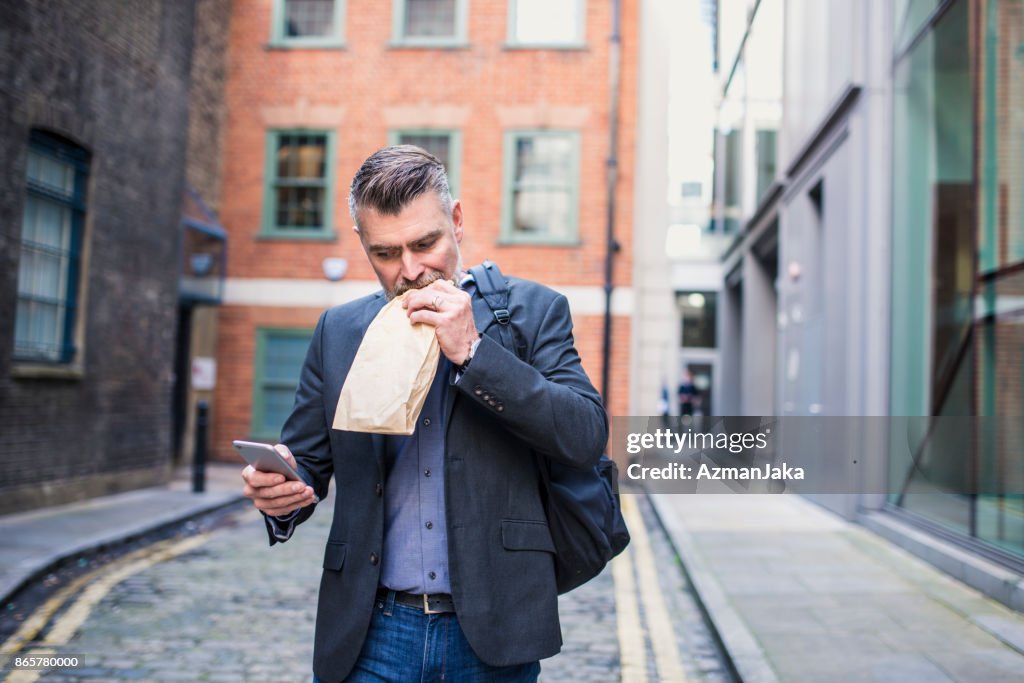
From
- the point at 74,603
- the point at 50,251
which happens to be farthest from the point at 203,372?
the point at 74,603

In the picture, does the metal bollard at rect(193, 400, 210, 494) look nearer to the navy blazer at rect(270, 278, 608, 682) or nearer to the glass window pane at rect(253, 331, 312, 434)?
the glass window pane at rect(253, 331, 312, 434)

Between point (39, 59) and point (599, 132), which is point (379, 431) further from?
point (599, 132)

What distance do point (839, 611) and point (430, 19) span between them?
13.4 metres

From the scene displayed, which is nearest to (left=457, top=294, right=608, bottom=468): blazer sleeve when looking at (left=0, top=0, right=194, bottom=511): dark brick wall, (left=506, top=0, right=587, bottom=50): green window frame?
(left=0, top=0, right=194, bottom=511): dark brick wall

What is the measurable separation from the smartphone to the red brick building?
14296mm

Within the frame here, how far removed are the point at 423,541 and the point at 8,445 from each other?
8994mm

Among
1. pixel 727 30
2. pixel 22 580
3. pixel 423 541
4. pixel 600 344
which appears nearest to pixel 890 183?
pixel 600 344

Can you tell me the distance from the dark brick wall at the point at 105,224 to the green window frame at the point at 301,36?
3708 mm

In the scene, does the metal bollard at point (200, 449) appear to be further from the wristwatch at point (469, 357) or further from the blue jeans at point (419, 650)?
the wristwatch at point (469, 357)

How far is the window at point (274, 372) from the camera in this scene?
17.3 m

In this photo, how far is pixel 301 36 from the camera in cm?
1753

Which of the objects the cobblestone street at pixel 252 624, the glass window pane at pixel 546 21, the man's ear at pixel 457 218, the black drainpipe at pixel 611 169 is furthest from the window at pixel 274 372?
the man's ear at pixel 457 218

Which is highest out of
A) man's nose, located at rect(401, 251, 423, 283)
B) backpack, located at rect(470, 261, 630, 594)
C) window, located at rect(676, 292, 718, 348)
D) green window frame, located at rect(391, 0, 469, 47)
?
green window frame, located at rect(391, 0, 469, 47)

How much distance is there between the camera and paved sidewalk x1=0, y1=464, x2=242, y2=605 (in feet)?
24.5
